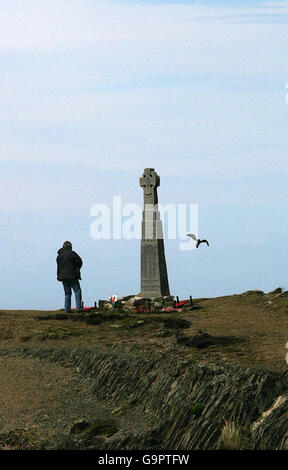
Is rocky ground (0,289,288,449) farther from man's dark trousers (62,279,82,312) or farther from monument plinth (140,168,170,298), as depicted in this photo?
monument plinth (140,168,170,298)

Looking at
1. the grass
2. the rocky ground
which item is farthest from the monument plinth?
the rocky ground

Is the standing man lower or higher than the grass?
higher

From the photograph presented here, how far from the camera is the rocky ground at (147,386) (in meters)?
12.2

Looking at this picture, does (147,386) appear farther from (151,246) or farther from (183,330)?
(151,246)

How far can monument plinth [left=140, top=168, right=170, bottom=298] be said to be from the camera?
30.0 metres

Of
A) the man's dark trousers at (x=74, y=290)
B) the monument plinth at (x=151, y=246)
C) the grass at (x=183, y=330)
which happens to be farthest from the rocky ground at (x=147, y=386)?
the monument plinth at (x=151, y=246)

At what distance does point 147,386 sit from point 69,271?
444 inches

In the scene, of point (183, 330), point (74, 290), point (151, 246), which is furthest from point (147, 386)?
point (151, 246)

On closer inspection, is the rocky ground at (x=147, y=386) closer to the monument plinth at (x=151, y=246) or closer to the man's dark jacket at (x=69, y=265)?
the man's dark jacket at (x=69, y=265)

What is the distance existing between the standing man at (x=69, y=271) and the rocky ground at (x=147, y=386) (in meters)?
4.78

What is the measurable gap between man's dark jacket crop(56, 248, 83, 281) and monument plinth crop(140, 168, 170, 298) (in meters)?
5.27

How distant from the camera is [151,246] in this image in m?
30.1

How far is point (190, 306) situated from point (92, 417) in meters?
12.6

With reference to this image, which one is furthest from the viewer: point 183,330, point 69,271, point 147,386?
point 69,271
